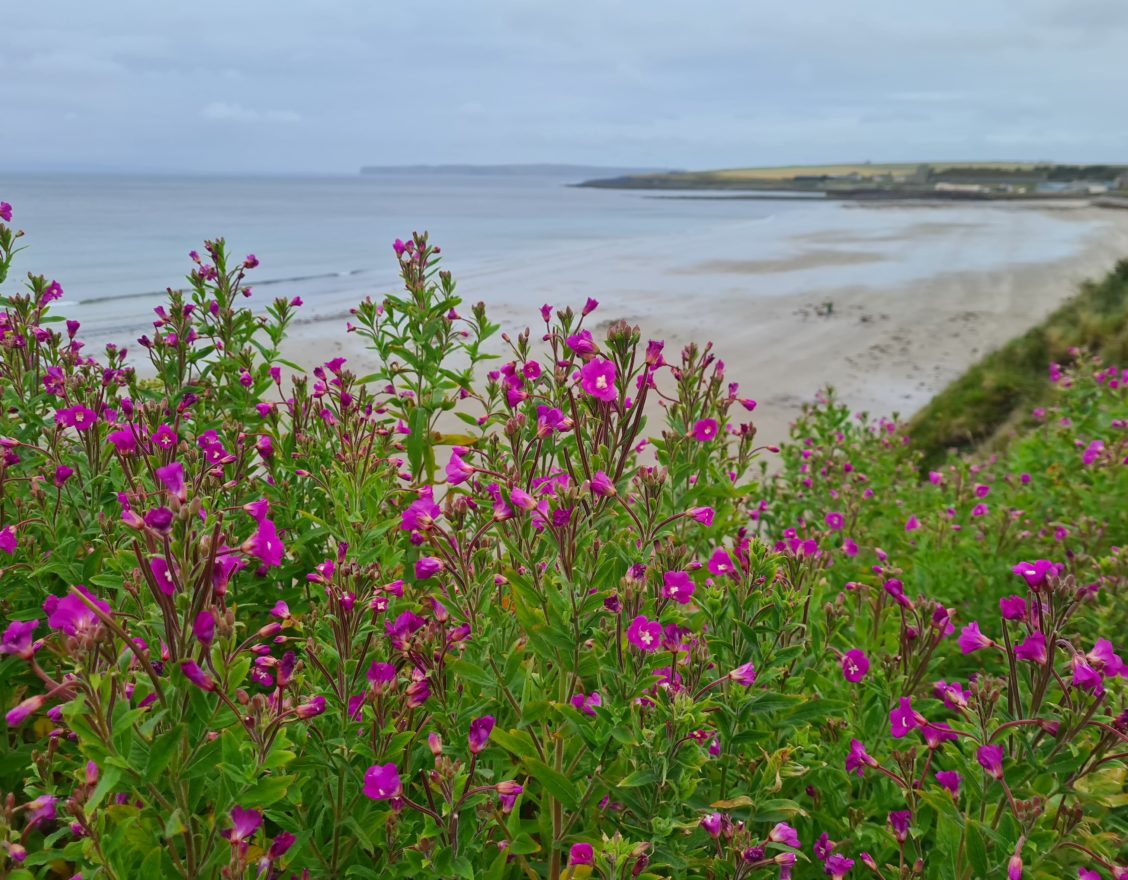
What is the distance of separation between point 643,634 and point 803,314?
71.6ft

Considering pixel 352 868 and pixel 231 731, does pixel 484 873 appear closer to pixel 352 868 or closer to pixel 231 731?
pixel 352 868

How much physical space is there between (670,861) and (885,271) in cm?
3356

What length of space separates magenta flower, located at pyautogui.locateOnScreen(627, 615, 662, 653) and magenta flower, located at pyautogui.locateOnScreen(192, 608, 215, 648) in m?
1.04

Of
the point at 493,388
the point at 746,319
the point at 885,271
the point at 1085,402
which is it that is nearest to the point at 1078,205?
the point at 885,271

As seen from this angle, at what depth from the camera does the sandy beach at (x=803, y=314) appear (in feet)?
52.2

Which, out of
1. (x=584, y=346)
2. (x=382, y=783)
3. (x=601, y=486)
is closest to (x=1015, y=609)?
(x=601, y=486)

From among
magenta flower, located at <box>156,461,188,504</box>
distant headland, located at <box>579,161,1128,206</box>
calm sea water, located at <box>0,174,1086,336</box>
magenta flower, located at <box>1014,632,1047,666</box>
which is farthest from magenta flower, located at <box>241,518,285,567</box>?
distant headland, located at <box>579,161,1128,206</box>

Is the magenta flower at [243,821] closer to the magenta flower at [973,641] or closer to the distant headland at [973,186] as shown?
the magenta flower at [973,641]

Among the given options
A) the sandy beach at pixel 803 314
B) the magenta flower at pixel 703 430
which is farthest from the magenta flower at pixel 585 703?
the sandy beach at pixel 803 314

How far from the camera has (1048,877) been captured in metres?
2.24

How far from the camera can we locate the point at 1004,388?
12.6m

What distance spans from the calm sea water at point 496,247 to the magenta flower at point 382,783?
2000cm

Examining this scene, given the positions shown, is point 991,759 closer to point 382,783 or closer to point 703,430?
point 703,430

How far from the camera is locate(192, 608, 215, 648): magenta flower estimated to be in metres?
1.69
